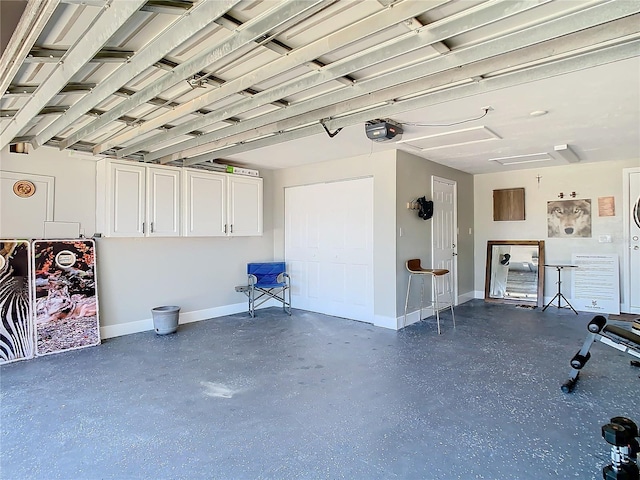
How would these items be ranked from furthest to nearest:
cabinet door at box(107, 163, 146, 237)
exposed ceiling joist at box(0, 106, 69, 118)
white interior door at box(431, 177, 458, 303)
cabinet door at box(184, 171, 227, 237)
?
white interior door at box(431, 177, 458, 303), cabinet door at box(184, 171, 227, 237), cabinet door at box(107, 163, 146, 237), exposed ceiling joist at box(0, 106, 69, 118)

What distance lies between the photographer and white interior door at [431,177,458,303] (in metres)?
5.74

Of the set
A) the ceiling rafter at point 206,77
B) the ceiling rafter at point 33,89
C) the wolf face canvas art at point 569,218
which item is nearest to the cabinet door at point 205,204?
the ceiling rafter at point 33,89

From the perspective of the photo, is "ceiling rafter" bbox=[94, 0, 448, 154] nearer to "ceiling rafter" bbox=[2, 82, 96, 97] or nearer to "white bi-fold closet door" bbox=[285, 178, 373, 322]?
"ceiling rafter" bbox=[2, 82, 96, 97]

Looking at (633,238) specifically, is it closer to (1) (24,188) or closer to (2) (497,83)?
(2) (497,83)

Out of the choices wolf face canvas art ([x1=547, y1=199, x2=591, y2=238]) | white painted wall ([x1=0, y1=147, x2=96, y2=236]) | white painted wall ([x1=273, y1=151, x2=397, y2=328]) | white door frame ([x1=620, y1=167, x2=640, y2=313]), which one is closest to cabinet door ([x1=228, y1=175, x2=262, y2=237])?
white painted wall ([x1=273, y1=151, x2=397, y2=328])

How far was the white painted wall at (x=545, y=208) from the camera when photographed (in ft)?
18.9

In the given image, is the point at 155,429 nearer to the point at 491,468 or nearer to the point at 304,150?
the point at 491,468

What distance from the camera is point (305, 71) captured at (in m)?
2.41

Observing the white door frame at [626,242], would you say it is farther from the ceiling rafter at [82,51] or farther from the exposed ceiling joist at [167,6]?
the ceiling rafter at [82,51]

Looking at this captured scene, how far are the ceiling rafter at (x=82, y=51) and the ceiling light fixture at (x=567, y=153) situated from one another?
4.91m

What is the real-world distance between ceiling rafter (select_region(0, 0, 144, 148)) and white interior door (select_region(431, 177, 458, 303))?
4701 millimetres

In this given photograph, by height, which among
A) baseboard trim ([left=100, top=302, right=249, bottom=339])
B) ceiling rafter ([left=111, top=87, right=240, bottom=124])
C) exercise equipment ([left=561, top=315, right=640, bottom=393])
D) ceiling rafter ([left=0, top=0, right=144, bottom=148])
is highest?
ceiling rafter ([left=111, top=87, right=240, bottom=124])

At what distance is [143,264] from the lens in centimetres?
487

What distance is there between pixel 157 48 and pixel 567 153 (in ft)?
17.1
